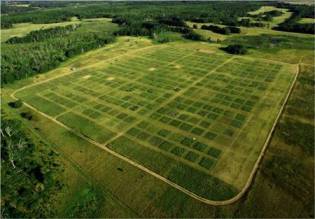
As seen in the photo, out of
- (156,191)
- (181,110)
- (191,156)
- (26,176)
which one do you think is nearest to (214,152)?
(191,156)

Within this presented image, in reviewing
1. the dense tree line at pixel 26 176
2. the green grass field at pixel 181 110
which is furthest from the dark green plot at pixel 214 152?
the dense tree line at pixel 26 176

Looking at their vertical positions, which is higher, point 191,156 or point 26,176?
point 26,176

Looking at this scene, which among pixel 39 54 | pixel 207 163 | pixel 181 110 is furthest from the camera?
pixel 39 54

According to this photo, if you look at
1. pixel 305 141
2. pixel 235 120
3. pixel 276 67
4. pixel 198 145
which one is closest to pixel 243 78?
pixel 276 67

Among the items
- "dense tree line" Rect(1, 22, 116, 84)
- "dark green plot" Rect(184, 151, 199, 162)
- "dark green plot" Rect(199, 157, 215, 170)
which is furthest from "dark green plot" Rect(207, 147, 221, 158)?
"dense tree line" Rect(1, 22, 116, 84)

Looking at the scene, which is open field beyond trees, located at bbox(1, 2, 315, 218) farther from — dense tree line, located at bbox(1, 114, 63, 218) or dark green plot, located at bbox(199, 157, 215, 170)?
dark green plot, located at bbox(199, 157, 215, 170)

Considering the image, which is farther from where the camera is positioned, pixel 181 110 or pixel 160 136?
pixel 181 110

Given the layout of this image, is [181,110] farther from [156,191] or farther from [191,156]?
[156,191]
